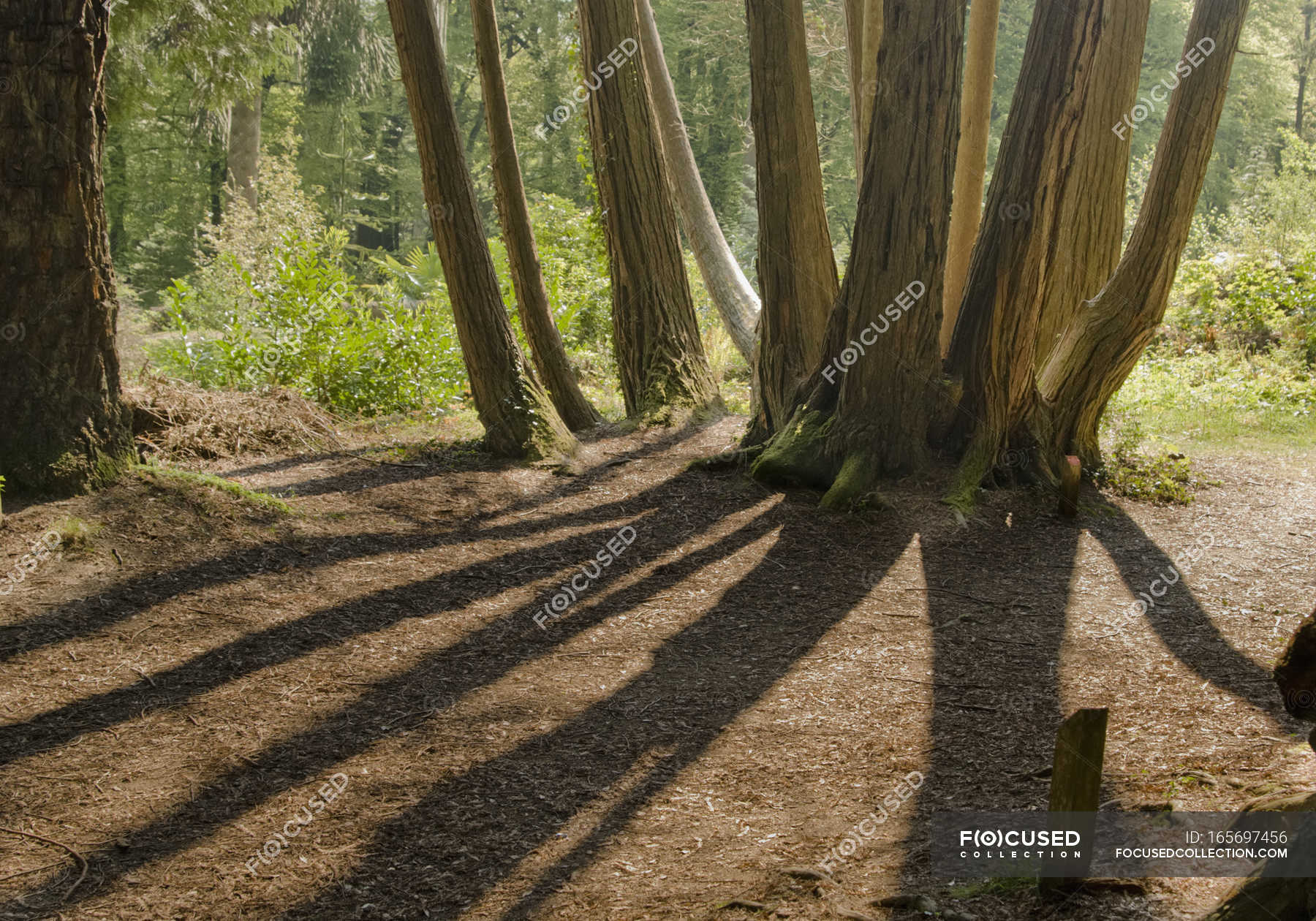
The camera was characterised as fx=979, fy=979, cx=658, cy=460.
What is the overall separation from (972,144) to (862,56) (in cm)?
132

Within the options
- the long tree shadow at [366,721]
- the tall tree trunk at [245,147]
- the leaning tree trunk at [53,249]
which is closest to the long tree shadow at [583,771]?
the long tree shadow at [366,721]

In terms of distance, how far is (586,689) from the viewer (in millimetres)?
4500

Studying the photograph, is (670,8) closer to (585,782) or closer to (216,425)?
(216,425)

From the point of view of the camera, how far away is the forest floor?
3.02m

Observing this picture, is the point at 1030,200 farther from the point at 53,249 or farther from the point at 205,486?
the point at 53,249

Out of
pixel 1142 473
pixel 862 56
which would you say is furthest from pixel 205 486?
pixel 1142 473

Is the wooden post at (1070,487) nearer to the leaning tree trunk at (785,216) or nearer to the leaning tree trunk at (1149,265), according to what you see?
the leaning tree trunk at (1149,265)

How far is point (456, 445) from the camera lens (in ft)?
26.5

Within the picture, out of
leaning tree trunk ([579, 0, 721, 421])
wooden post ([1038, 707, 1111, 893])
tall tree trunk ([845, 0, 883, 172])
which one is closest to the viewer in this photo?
wooden post ([1038, 707, 1111, 893])

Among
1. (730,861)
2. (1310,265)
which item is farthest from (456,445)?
(1310,265)

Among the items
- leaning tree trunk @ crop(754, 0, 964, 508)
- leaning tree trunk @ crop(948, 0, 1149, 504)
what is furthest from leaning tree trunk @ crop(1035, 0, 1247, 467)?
leaning tree trunk @ crop(754, 0, 964, 508)

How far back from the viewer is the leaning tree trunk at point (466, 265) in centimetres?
714

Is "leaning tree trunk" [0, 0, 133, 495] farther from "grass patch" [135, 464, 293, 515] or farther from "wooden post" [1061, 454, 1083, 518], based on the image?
"wooden post" [1061, 454, 1083, 518]

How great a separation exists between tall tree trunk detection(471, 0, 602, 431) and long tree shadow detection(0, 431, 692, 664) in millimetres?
1967
